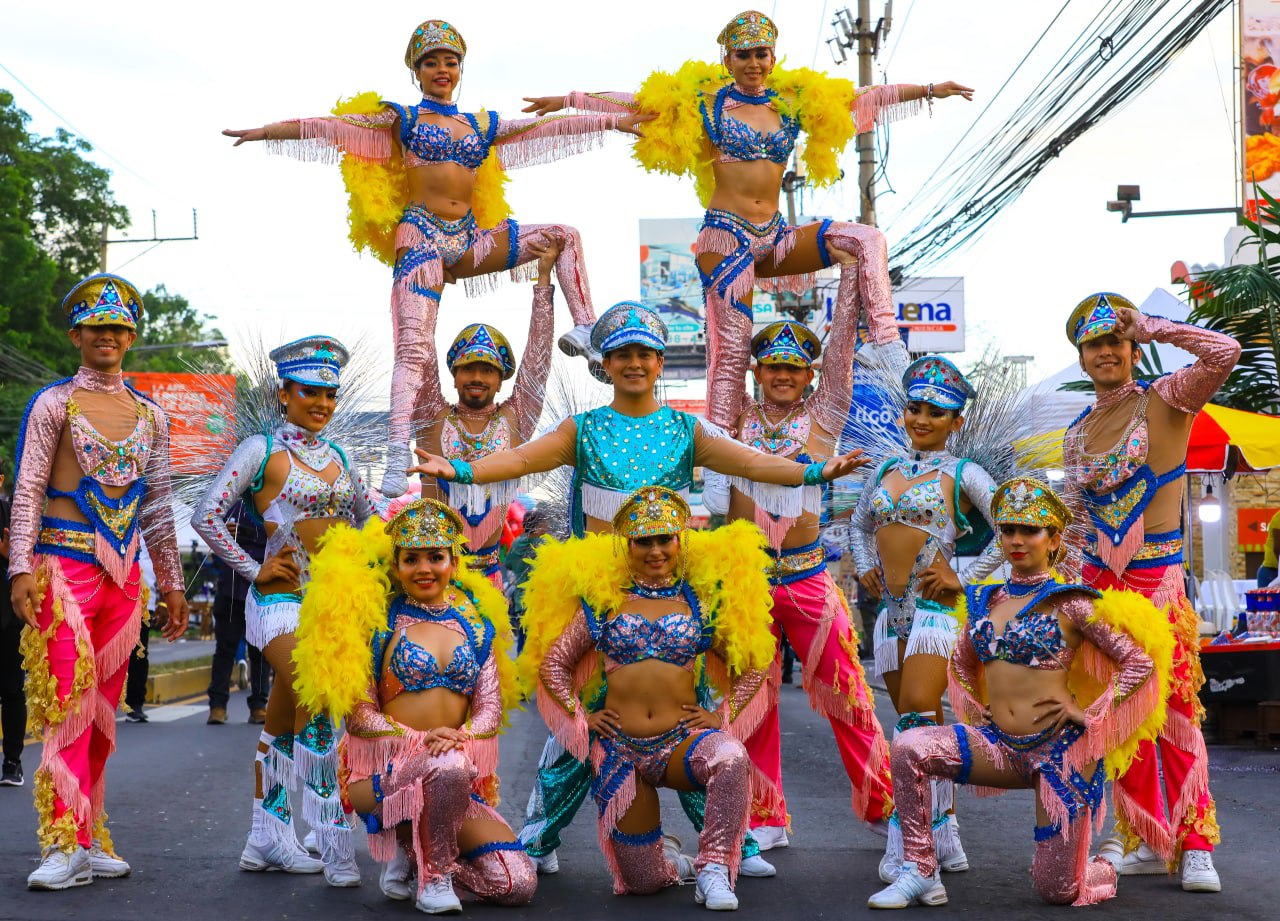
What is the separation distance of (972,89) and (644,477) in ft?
8.59

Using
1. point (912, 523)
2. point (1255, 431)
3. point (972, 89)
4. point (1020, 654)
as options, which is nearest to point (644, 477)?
point (912, 523)

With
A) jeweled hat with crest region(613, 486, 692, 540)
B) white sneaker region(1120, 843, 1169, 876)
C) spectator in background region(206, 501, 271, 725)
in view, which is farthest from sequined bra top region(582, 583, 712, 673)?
spectator in background region(206, 501, 271, 725)

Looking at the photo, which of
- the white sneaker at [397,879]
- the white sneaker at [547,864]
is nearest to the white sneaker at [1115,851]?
the white sneaker at [547,864]

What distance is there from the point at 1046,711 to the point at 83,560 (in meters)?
3.64

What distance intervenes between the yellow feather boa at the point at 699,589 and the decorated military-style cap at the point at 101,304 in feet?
6.35

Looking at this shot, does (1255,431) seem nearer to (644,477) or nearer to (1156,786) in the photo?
(1156,786)

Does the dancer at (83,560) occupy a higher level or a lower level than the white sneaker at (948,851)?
higher

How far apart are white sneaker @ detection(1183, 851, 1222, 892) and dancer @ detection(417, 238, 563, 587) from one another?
3.16 metres

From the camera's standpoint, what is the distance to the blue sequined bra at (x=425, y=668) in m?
5.30


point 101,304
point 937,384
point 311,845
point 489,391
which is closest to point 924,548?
point 937,384

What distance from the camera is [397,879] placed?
17.6ft

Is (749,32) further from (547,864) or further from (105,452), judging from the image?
(547,864)

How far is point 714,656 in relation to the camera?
5570 millimetres

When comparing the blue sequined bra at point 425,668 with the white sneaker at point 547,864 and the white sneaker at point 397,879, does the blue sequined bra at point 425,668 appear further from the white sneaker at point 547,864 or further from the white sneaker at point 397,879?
the white sneaker at point 547,864
